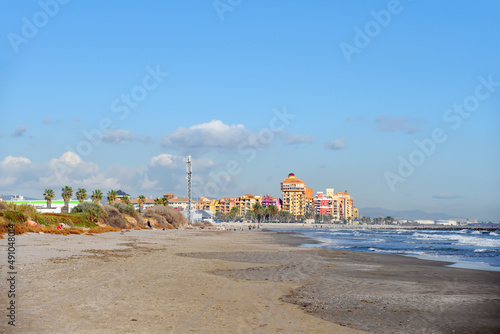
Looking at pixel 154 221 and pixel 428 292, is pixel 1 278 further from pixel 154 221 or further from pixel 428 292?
pixel 154 221

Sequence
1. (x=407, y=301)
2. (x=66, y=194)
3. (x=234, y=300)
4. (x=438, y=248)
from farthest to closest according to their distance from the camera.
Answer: (x=66, y=194) → (x=438, y=248) → (x=407, y=301) → (x=234, y=300)

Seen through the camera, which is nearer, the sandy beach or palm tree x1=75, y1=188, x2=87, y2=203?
the sandy beach

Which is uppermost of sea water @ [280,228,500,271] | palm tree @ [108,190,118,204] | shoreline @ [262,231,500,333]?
palm tree @ [108,190,118,204]

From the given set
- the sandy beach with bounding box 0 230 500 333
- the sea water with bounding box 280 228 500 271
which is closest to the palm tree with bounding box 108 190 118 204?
the sea water with bounding box 280 228 500 271

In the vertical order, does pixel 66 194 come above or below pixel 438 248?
above

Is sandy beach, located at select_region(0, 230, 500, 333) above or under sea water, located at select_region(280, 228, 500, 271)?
above

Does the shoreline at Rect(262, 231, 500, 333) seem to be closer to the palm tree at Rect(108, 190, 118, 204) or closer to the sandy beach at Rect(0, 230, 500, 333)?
the sandy beach at Rect(0, 230, 500, 333)

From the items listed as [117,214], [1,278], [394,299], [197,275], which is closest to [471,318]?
[394,299]

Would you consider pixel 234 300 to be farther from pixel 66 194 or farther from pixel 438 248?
pixel 66 194

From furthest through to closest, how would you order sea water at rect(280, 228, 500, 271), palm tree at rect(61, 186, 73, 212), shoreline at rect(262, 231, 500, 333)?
1. palm tree at rect(61, 186, 73, 212)
2. sea water at rect(280, 228, 500, 271)
3. shoreline at rect(262, 231, 500, 333)

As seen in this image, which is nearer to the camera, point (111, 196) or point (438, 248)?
point (438, 248)

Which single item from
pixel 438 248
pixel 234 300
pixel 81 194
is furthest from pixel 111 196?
pixel 234 300

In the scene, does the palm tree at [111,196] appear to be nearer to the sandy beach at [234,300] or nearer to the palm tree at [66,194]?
the palm tree at [66,194]

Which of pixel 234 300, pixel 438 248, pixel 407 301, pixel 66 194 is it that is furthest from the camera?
pixel 66 194
